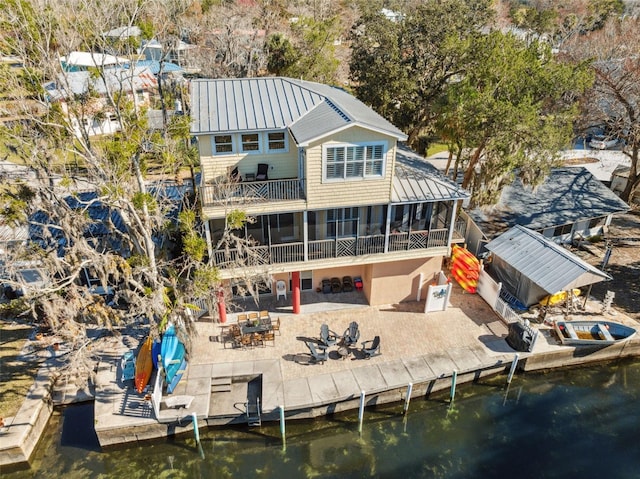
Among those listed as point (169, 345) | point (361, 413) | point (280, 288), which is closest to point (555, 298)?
point (361, 413)

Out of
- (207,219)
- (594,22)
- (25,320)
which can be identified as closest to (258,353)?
(207,219)

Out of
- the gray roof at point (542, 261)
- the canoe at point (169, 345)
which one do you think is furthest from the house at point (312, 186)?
the gray roof at point (542, 261)

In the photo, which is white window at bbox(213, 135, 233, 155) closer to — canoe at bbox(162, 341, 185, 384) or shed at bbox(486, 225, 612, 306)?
canoe at bbox(162, 341, 185, 384)

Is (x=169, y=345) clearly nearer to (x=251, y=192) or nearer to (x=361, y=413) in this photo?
(x=251, y=192)

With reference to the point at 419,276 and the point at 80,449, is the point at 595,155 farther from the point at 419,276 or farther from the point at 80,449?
the point at 80,449

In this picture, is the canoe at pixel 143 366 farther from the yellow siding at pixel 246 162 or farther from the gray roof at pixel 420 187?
the gray roof at pixel 420 187

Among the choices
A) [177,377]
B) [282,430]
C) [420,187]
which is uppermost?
[420,187]
